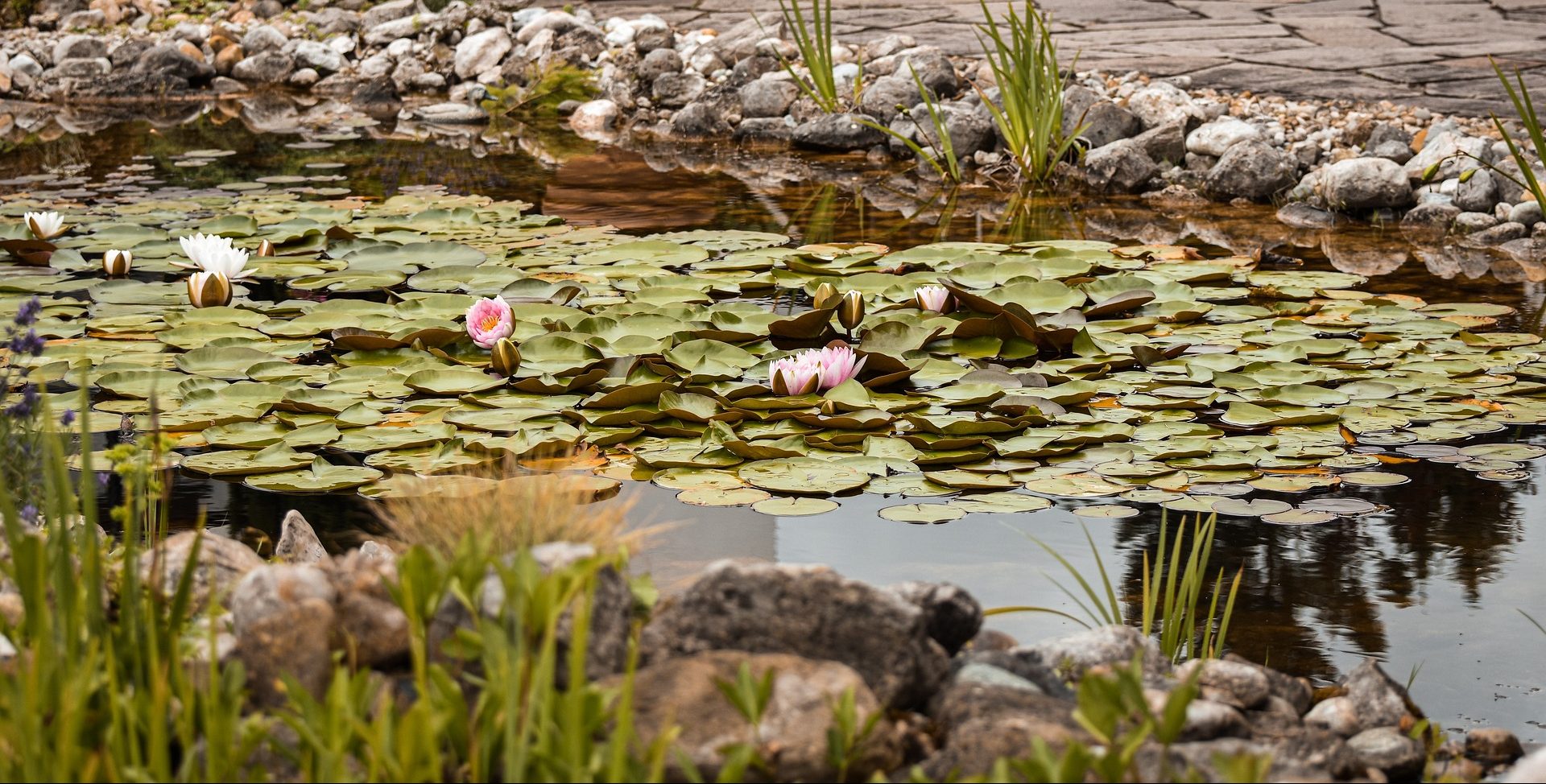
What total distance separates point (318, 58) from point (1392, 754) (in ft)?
28.0

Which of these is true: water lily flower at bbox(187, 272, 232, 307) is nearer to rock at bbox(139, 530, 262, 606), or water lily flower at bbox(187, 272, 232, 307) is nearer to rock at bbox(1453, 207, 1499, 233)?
rock at bbox(139, 530, 262, 606)

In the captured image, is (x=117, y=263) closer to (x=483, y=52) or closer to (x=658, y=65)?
(x=658, y=65)

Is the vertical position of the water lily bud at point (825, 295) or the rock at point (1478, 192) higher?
the rock at point (1478, 192)

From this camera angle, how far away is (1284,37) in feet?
23.6

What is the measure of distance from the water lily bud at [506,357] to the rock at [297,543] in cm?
90

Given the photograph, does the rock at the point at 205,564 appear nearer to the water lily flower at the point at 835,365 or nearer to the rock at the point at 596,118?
the water lily flower at the point at 835,365

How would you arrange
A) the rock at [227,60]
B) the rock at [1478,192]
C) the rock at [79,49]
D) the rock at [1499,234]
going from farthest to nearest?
the rock at [227,60] → the rock at [79,49] → the rock at [1478,192] → the rock at [1499,234]

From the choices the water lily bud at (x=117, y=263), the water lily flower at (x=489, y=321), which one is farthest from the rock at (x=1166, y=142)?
the water lily bud at (x=117, y=263)

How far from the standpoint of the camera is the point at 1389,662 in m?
1.89

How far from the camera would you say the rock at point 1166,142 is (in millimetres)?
5242

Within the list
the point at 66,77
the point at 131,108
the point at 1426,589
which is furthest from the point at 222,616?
the point at 66,77

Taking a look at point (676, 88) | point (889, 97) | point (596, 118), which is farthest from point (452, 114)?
point (889, 97)

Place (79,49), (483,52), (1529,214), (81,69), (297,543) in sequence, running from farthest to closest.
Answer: (79,49)
(81,69)
(483,52)
(1529,214)
(297,543)

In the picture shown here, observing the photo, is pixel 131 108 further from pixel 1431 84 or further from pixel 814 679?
pixel 814 679
